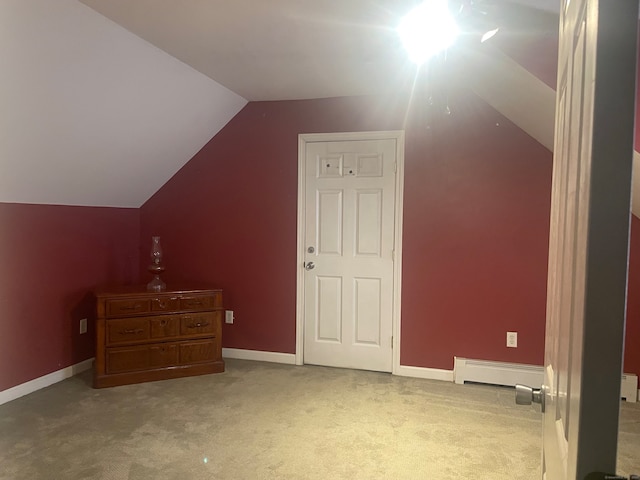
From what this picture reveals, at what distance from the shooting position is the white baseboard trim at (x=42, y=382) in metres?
3.39

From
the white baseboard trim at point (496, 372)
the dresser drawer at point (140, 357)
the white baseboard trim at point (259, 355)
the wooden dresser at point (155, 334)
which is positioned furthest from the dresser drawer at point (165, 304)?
the white baseboard trim at point (496, 372)

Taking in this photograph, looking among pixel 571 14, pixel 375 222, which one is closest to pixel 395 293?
pixel 375 222

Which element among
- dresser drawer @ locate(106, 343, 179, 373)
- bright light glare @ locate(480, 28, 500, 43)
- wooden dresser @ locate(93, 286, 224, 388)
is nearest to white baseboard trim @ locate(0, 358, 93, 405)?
wooden dresser @ locate(93, 286, 224, 388)

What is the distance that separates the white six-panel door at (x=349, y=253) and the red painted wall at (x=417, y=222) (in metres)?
0.15

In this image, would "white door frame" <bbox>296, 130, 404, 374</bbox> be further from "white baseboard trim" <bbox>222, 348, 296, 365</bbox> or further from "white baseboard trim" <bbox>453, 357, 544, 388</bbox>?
"white baseboard trim" <bbox>453, 357, 544, 388</bbox>

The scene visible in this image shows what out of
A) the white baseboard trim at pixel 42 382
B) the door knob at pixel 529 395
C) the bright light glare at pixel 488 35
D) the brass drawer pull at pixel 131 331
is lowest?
the white baseboard trim at pixel 42 382

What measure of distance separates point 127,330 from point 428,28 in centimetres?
295

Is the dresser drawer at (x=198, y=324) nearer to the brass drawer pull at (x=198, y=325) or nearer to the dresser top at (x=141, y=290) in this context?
the brass drawer pull at (x=198, y=325)

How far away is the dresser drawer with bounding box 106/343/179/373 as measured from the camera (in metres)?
3.74

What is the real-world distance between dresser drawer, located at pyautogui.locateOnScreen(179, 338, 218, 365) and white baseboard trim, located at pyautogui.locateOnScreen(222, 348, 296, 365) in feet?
1.46

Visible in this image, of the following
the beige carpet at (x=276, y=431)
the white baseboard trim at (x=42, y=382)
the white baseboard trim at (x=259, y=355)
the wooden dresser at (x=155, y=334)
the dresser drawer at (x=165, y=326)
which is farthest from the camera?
the white baseboard trim at (x=259, y=355)

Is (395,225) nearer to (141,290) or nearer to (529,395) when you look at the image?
(141,290)

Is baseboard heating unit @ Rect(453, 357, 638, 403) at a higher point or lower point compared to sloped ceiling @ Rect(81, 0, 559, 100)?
lower

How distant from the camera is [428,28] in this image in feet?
8.12
